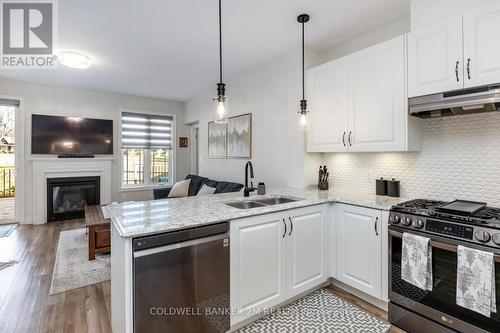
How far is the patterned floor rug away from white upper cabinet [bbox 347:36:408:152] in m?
1.50

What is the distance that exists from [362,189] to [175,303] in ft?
7.56

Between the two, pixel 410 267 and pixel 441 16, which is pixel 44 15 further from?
pixel 410 267

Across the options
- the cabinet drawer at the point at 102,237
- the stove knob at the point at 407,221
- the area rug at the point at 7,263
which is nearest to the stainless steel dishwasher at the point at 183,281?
the stove knob at the point at 407,221

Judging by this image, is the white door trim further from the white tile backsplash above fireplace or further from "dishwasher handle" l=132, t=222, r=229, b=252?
the white tile backsplash above fireplace

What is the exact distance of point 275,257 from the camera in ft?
6.92

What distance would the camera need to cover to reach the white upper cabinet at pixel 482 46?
5.74 feet

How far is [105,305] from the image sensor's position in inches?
92.8

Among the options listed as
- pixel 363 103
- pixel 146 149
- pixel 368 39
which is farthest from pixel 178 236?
pixel 146 149

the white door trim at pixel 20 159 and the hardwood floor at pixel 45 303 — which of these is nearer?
the hardwood floor at pixel 45 303

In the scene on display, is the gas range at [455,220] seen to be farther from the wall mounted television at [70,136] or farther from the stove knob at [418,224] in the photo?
the wall mounted television at [70,136]

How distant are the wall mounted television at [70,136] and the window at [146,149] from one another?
402 millimetres

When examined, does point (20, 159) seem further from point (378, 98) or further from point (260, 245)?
point (378, 98)

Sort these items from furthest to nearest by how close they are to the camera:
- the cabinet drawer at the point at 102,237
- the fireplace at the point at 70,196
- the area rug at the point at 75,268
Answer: the fireplace at the point at 70,196, the cabinet drawer at the point at 102,237, the area rug at the point at 75,268

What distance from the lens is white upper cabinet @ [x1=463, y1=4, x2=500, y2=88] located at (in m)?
1.75
